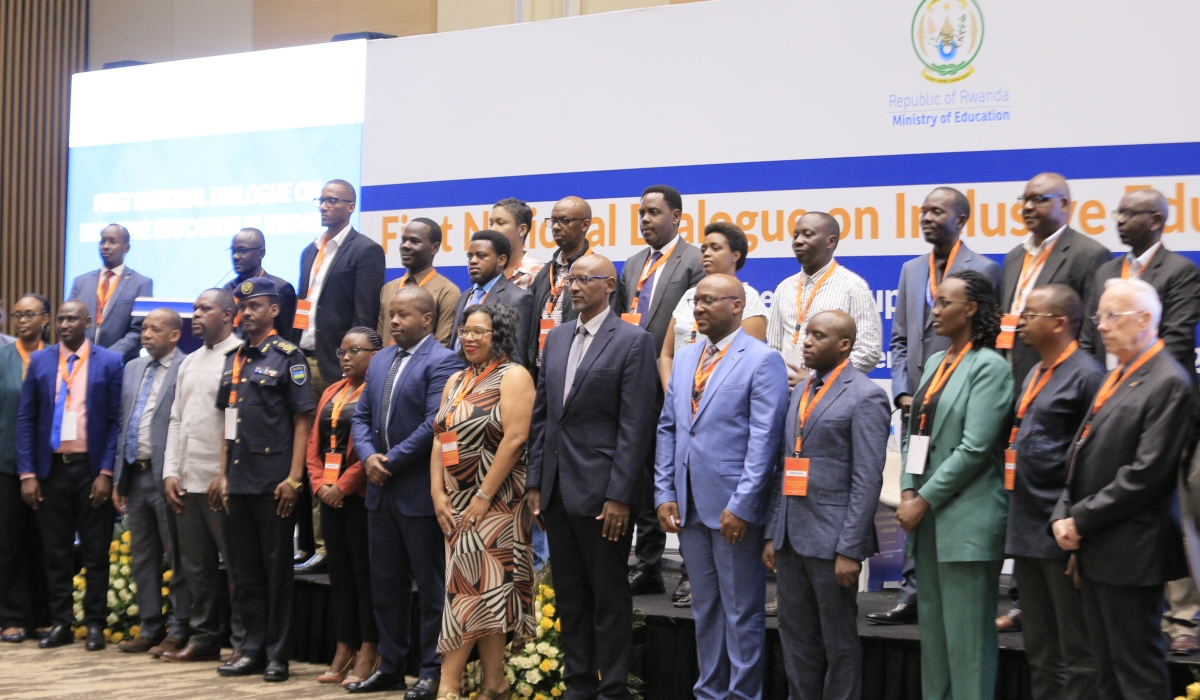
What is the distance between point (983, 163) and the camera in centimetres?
592

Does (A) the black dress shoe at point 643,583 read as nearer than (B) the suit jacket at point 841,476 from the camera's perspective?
No

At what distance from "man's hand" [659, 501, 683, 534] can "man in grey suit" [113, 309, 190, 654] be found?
2903 mm

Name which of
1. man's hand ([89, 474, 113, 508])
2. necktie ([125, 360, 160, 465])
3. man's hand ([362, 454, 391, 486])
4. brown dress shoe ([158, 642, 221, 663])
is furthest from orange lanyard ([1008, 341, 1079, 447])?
man's hand ([89, 474, 113, 508])

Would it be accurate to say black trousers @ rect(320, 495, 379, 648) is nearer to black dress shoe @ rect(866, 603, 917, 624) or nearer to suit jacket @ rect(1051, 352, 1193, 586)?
black dress shoe @ rect(866, 603, 917, 624)

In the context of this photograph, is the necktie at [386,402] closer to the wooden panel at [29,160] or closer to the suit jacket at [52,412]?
the suit jacket at [52,412]

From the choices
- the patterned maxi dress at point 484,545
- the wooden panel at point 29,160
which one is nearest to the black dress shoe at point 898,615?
the patterned maxi dress at point 484,545

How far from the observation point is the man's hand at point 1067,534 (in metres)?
3.85

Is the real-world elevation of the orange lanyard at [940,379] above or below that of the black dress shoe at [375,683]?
above

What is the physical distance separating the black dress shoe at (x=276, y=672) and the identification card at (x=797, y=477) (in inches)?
109

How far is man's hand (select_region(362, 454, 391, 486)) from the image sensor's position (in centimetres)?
528

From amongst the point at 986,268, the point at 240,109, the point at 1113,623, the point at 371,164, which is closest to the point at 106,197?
the point at 240,109

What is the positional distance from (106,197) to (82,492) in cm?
332

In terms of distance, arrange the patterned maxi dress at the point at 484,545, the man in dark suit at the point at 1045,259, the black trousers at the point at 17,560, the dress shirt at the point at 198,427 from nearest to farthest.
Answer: the man in dark suit at the point at 1045,259 < the patterned maxi dress at the point at 484,545 < the dress shirt at the point at 198,427 < the black trousers at the point at 17,560

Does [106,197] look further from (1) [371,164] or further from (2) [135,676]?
(2) [135,676]
